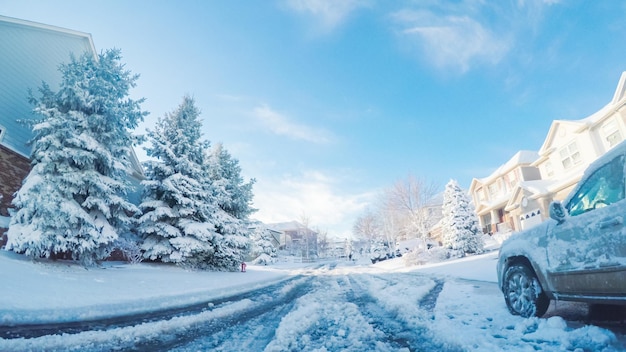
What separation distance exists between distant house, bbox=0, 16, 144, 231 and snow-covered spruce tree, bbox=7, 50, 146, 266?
1.37 meters

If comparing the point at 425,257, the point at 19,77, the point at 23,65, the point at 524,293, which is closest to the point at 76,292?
the point at 524,293

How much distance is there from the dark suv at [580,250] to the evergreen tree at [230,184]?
16.7 metres

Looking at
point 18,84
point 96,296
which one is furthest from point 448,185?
point 18,84

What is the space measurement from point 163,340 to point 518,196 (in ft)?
98.6

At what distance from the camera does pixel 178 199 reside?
1391 centimetres

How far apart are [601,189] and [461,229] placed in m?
21.7

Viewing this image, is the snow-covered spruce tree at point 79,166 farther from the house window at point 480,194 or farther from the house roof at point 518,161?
the house window at point 480,194

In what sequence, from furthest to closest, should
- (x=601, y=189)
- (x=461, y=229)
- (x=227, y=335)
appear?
(x=461, y=229) → (x=227, y=335) → (x=601, y=189)

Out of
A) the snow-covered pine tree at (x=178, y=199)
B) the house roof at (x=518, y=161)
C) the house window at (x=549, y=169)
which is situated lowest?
the snow-covered pine tree at (x=178, y=199)

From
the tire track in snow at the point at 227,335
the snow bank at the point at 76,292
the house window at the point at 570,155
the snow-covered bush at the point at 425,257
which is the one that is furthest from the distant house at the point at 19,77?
the house window at the point at 570,155

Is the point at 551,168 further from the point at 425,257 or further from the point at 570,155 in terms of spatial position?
the point at 425,257

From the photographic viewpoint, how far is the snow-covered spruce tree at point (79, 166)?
28.5ft

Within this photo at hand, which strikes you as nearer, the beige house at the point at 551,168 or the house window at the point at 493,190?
the beige house at the point at 551,168

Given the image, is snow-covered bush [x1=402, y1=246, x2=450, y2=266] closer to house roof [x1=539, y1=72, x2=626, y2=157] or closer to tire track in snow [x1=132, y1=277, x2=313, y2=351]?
house roof [x1=539, y1=72, x2=626, y2=157]
